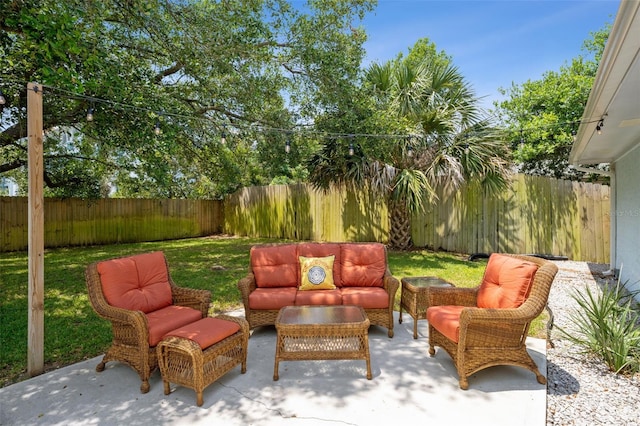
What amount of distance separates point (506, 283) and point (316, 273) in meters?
1.91

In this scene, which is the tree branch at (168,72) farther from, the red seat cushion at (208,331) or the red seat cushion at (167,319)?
the red seat cushion at (208,331)

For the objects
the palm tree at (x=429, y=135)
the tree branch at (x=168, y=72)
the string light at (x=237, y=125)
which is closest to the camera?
the string light at (x=237, y=125)

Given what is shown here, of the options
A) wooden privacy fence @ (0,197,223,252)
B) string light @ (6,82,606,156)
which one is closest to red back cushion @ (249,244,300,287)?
string light @ (6,82,606,156)

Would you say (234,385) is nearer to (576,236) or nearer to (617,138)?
(617,138)

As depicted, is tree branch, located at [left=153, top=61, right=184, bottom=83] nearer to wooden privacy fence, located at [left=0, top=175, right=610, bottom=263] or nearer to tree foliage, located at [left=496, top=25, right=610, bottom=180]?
wooden privacy fence, located at [left=0, top=175, right=610, bottom=263]

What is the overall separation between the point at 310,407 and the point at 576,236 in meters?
7.55

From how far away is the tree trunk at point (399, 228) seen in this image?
27.9ft

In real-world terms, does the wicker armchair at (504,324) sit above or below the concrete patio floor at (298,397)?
above

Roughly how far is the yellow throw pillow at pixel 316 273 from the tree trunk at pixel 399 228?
481 centimetres

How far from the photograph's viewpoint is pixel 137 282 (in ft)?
10.2

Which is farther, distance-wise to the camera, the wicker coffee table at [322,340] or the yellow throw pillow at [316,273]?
the yellow throw pillow at [316,273]

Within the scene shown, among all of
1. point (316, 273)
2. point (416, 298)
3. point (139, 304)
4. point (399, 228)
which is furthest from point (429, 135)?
point (139, 304)

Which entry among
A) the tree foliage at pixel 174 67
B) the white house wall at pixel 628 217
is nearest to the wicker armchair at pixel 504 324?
the white house wall at pixel 628 217

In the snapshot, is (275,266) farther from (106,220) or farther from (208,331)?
(106,220)
